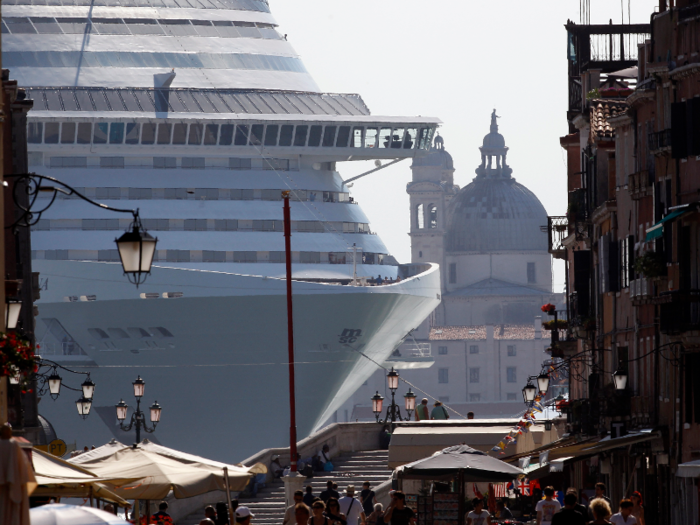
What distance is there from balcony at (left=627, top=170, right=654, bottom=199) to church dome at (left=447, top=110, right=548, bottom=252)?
480 ft

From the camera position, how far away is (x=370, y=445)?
118 ft

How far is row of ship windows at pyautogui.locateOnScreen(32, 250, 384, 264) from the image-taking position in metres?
48.8

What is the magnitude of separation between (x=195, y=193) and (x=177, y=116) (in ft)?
8.24

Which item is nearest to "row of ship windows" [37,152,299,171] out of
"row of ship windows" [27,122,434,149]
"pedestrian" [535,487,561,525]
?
"row of ship windows" [27,122,434,149]

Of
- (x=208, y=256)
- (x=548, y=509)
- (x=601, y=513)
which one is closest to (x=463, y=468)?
(x=548, y=509)

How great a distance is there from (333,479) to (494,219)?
146395 mm

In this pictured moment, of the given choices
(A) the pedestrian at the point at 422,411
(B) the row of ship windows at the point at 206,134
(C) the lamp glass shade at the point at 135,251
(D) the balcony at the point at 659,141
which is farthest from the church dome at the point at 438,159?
(C) the lamp glass shade at the point at 135,251

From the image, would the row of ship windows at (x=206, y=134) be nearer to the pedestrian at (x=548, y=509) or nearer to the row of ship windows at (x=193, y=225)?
the row of ship windows at (x=193, y=225)

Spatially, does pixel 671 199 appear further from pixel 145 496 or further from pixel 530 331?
pixel 530 331

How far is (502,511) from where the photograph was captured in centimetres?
2583

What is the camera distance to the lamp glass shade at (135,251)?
11445mm

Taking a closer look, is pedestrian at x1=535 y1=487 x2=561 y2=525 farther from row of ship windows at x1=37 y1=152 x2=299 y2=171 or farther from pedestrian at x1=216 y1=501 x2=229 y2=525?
row of ship windows at x1=37 y1=152 x2=299 y2=171

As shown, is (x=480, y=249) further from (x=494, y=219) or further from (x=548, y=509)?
(x=548, y=509)

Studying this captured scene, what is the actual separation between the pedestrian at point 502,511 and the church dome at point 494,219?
477 ft
